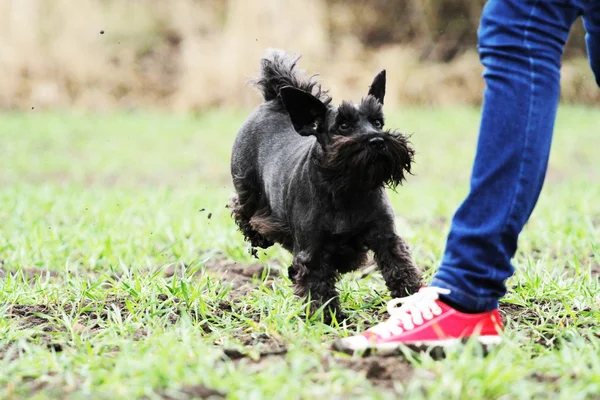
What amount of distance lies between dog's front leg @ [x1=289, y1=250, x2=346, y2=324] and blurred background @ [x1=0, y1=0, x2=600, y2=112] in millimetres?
10938

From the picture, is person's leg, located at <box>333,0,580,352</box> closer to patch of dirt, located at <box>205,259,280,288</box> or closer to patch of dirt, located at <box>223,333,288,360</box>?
patch of dirt, located at <box>223,333,288,360</box>

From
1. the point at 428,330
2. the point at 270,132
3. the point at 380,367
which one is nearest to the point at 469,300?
the point at 428,330

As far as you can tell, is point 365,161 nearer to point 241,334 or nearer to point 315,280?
point 315,280

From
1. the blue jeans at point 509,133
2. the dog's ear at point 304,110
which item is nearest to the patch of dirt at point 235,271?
the dog's ear at point 304,110

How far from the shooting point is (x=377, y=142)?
10.2 feet

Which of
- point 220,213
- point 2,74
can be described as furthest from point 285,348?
point 2,74

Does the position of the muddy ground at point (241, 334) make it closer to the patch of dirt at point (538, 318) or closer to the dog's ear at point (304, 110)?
the patch of dirt at point (538, 318)

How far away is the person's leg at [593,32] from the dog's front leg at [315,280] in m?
1.38

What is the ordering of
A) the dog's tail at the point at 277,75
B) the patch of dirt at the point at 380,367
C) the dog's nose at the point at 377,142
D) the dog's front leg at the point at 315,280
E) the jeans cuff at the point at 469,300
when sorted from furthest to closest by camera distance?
the dog's tail at the point at 277,75, the dog's front leg at the point at 315,280, the dog's nose at the point at 377,142, the jeans cuff at the point at 469,300, the patch of dirt at the point at 380,367

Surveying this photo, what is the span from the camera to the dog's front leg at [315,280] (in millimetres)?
3281

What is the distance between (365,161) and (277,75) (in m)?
1.18

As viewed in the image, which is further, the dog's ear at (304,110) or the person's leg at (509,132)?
the dog's ear at (304,110)

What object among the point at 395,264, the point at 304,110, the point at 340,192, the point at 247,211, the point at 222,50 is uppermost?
the point at 222,50

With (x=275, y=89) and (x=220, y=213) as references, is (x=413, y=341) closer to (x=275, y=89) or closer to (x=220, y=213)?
(x=275, y=89)
